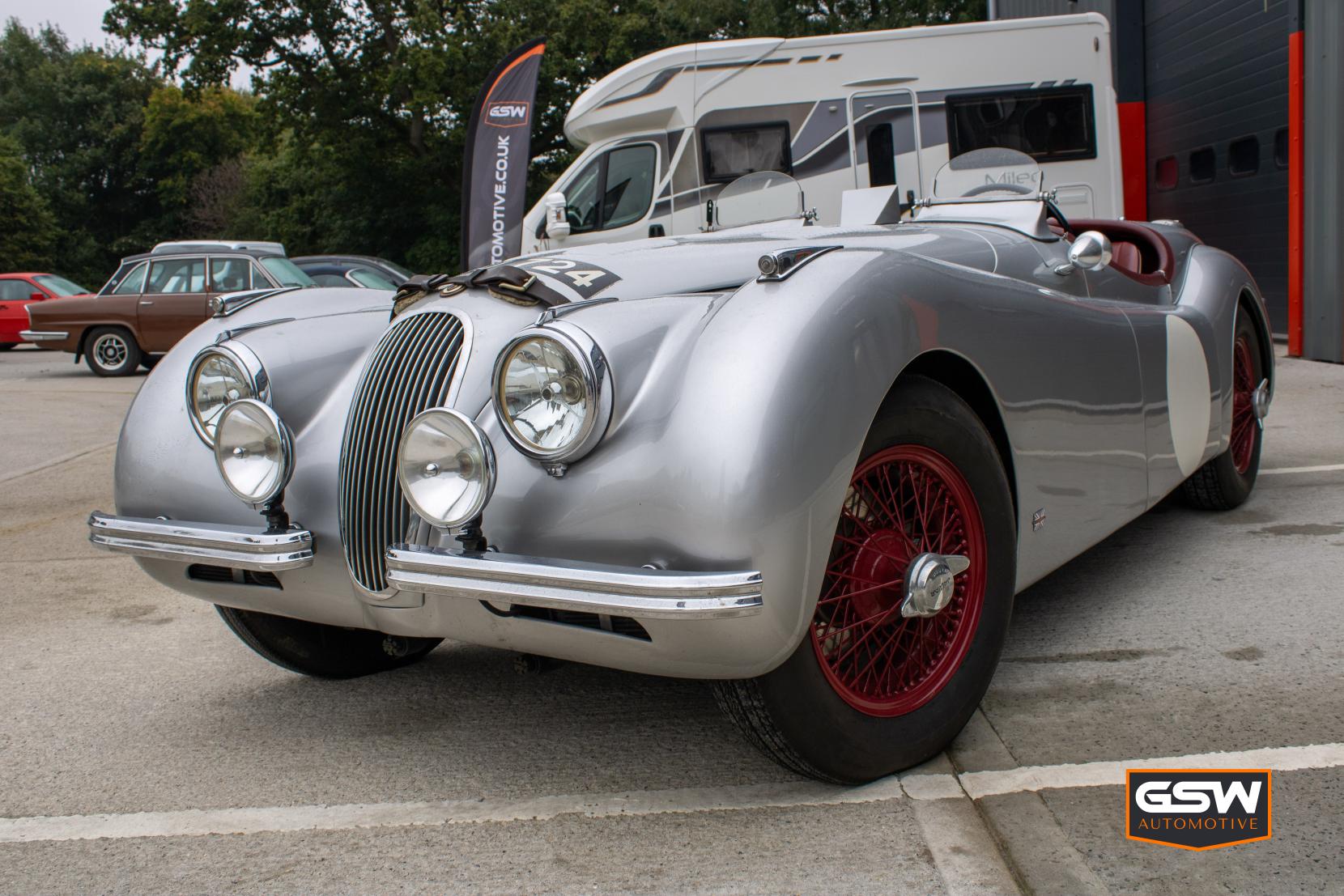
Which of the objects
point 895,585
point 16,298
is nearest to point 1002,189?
point 895,585

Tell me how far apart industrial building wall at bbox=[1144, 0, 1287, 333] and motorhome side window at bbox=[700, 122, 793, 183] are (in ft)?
15.8

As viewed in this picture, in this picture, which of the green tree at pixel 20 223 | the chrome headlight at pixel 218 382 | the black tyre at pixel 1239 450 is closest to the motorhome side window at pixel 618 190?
the black tyre at pixel 1239 450

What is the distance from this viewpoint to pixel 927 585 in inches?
91.4

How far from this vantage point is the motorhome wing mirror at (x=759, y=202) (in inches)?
166

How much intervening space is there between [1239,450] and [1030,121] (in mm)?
7234

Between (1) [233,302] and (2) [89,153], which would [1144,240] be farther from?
(2) [89,153]

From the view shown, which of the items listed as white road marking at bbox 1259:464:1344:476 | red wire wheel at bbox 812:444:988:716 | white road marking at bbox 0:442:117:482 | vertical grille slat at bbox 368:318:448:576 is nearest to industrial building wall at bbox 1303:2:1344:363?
white road marking at bbox 1259:464:1344:476

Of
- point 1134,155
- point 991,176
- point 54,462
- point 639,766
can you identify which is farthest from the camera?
point 1134,155

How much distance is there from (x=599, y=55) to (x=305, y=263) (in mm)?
14371

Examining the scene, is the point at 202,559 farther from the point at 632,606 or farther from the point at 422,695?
the point at 632,606

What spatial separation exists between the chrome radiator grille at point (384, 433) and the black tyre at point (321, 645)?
0.56 metres

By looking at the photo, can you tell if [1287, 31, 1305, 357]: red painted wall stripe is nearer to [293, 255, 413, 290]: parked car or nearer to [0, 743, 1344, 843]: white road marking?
[0, 743, 1344, 843]: white road marking

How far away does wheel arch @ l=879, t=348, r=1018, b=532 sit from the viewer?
2430 millimetres

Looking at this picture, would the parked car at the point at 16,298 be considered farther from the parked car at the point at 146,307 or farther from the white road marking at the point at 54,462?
the white road marking at the point at 54,462
